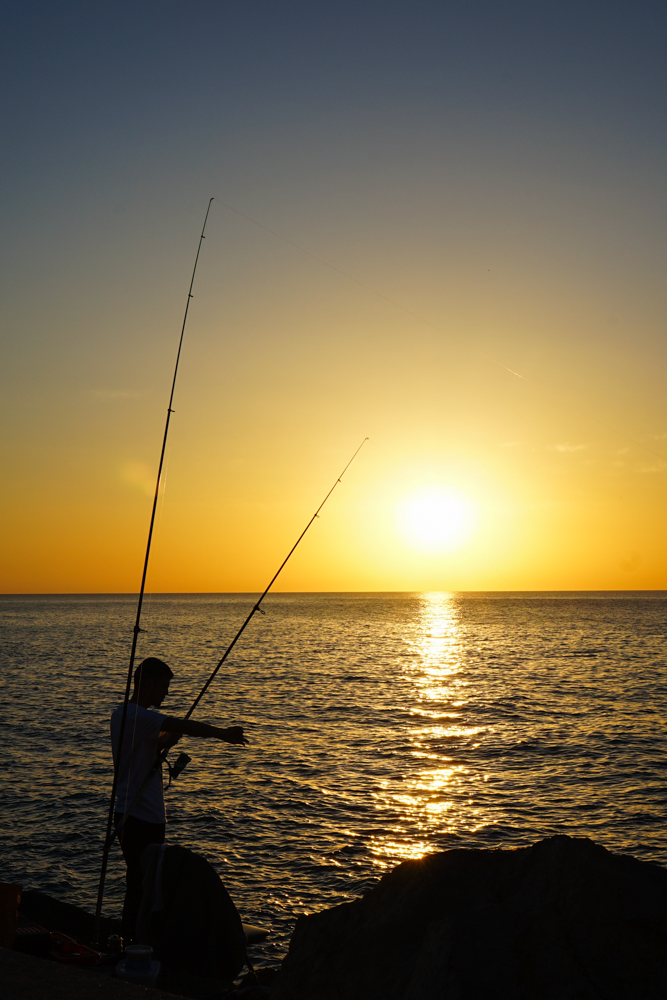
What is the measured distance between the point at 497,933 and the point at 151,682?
2.59 m

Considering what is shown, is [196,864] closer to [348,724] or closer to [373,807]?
[373,807]

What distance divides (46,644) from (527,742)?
35.3m

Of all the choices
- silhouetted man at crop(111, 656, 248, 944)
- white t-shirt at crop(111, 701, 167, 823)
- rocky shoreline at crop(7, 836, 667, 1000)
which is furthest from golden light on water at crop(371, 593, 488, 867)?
white t-shirt at crop(111, 701, 167, 823)

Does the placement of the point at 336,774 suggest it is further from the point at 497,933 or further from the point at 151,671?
the point at 497,933

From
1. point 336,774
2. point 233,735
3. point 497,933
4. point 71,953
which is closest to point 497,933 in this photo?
point 497,933

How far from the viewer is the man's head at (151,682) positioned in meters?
4.88

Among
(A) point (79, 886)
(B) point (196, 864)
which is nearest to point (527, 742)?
(A) point (79, 886)

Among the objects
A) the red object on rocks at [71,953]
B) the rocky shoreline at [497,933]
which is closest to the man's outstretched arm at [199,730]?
the rocky shoreline at [497,933]

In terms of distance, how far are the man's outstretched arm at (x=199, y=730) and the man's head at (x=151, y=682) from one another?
0.18 meters

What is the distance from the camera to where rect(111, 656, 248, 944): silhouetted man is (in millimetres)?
4816

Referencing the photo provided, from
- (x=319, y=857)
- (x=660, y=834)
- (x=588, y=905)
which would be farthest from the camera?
(x=660, y=834)

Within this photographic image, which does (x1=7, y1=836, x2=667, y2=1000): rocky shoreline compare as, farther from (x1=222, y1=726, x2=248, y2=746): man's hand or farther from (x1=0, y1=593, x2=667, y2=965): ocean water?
(x1=0, y1=593, x2=667, y2=965): ocean water

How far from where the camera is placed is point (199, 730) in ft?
15.0

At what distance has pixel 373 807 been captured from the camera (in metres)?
10.6
